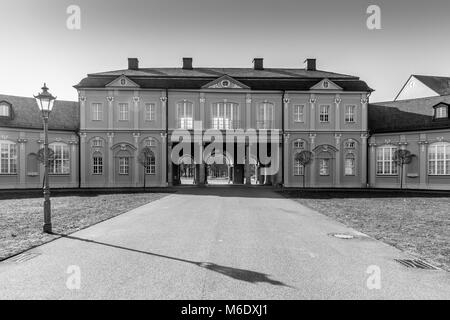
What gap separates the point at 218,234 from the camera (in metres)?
8.96

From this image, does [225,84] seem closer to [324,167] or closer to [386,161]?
[324,167]

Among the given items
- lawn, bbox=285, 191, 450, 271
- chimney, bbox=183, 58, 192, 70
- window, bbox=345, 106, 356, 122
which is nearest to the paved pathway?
lawn, bbox=285, 191, 450, 271

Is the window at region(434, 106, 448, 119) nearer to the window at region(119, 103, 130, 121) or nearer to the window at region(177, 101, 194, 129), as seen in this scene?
the window at region(177, 101, 194, 129)

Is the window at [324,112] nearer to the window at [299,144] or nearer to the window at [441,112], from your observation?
the window at [299,144]

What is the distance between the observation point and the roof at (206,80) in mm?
30766

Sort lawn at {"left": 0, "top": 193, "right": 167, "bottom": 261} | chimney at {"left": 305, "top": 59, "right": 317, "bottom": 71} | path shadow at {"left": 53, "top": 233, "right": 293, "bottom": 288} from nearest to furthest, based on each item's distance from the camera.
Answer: path shadow at {"left": 53, "top": 233, "right": 293, "bottom": 288} → lawn at {"left": 0, "top": 193, "right": 167, "bottom": 261} → chimney at {"left": 305, "top": 59, "right": 317, "bottom": 71}

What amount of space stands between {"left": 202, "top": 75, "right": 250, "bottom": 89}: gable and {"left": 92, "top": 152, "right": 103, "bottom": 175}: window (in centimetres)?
1085

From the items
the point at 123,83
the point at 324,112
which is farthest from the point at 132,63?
the point at 324,112

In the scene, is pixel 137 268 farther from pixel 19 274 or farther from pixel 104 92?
pixel 104 92

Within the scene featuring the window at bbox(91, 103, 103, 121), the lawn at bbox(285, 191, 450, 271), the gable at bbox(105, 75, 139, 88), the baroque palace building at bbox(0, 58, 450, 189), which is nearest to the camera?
the lawn at bbox(285, 191, 450, 271)

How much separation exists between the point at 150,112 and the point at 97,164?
6.40 metres

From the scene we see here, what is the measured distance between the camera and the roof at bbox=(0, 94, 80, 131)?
2897 centimetres

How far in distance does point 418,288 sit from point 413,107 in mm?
30921

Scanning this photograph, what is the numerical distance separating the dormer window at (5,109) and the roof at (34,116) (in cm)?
38
